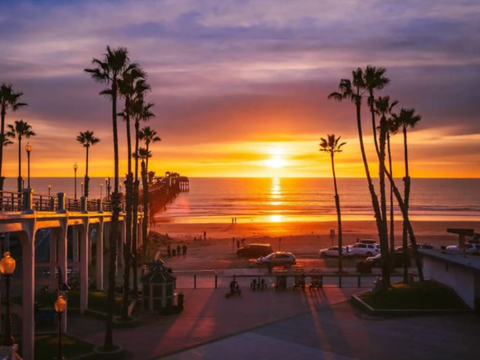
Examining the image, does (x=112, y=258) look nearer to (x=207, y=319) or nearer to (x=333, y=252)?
(x=207, y=319)

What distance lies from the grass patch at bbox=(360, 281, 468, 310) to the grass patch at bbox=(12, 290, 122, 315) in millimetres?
13550

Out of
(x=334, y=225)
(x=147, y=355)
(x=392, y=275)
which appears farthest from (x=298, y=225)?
(x=147, y=355)

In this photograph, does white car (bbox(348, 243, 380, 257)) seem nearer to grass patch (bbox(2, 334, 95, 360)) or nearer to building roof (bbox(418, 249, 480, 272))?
building roof (bbox(418, 249, 480, 272))

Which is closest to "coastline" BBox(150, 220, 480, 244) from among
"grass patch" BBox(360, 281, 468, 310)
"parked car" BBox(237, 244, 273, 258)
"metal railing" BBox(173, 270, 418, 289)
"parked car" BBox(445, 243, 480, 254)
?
"parked car" BBox(237, 244, 273, 258)

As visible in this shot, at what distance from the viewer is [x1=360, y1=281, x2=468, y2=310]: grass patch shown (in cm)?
2583

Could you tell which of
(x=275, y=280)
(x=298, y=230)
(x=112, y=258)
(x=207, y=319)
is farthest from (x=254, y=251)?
(x=298, y=230)

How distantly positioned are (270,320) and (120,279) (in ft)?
57.5

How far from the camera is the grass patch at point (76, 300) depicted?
86.2ft

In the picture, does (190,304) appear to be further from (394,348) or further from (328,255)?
(328,255)

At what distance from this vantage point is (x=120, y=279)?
38656 millimetres

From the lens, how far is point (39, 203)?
20.9 meters

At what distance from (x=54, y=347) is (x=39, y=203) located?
575 centimetres

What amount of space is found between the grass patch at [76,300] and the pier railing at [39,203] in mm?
4803

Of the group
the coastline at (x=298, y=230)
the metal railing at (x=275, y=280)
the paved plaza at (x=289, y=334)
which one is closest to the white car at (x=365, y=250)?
the metal railing at (x=275, y=280)
